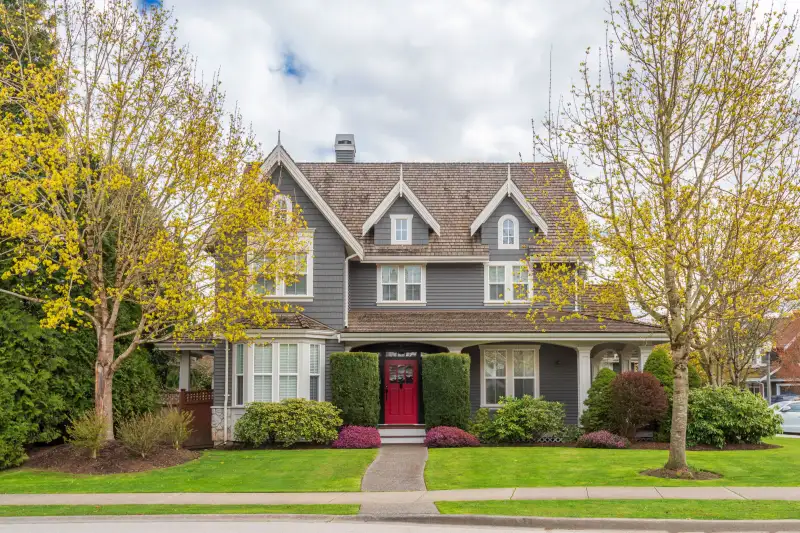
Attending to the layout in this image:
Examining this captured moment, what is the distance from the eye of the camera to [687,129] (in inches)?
630

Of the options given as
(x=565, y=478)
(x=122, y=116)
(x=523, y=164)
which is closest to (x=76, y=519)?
(x=565, y=478)

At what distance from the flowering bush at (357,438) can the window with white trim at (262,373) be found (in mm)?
2678

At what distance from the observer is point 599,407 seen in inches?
930

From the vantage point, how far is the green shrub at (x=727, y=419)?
21.8 m

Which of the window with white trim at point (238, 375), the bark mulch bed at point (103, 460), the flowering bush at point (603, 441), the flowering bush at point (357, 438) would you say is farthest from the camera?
the window with white trim at point (238, 375)

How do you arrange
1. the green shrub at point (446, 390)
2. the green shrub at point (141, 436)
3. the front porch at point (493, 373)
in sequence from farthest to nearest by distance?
the front porch at point (493, 373) < the green shrub at point (446, 390) < the green shrub at point (141, 436)

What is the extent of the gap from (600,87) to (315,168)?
16491 millimetres

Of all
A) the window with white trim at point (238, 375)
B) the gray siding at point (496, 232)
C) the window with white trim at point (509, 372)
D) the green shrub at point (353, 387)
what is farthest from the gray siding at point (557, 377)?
the window with white trim at point (238, 375)

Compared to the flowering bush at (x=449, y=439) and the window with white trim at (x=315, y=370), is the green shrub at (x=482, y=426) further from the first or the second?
the window with white trim at (x=315, y=370)

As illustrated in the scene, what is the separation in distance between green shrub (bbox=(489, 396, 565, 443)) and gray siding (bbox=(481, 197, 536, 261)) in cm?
557

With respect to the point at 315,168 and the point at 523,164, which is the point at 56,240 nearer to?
the point at 315,168

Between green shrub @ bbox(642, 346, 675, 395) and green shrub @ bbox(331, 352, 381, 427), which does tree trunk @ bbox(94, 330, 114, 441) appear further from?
green shrub @ bbox(642, 346, 675, 395)

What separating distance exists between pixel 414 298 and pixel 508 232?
162 inches

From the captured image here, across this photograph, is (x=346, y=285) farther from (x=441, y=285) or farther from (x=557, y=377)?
(x=557, y=377)
